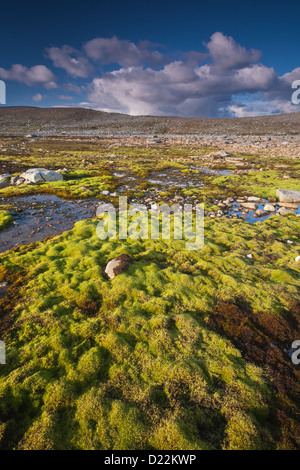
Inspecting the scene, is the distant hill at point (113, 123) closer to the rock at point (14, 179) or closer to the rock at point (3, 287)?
the rock at point (14, 179)

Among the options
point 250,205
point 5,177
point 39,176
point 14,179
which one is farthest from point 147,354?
point 5,177

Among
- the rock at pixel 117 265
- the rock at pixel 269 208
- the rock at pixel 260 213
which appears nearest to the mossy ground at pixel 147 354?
the rock at pixel 117 265

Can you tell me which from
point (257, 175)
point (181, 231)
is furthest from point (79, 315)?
point (257, 175)

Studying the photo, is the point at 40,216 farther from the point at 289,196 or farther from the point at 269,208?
the point at 289,196

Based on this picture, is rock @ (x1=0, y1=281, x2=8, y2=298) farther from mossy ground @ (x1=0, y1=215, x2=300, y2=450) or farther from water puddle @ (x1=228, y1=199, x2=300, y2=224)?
water puddle @ (x1=228, y1=199, x2=300, y2=224)

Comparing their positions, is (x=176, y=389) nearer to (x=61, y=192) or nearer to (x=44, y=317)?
(x=44, y=317)
